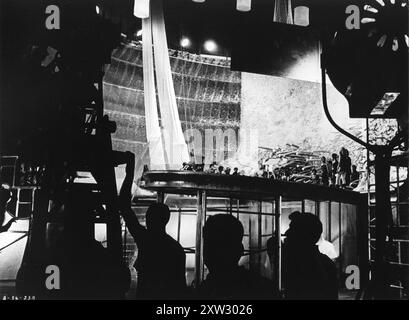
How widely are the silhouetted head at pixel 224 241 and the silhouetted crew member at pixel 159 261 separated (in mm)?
505

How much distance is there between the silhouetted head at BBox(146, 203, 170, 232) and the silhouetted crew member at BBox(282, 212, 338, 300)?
2.57ft

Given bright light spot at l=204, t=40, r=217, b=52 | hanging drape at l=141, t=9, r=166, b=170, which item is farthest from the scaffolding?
bright light spot at l=204, t=40, r=217, b=52

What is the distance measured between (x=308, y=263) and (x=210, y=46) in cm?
655

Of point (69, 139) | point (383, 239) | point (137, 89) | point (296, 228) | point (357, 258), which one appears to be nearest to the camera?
point (296, 228)

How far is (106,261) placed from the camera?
109 inches

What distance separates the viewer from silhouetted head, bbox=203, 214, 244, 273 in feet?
5.87

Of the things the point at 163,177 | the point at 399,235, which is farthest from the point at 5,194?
the point at 399,235

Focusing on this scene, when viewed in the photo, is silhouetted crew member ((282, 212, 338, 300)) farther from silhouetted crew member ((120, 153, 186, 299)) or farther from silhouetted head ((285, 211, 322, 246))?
silhouetted crew member ((120, 153, 186, 299))

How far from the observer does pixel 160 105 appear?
262 inches

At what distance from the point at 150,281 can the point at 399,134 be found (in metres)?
1.93

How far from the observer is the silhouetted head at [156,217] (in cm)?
228

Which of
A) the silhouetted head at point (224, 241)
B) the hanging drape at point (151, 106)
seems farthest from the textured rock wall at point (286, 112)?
the silhouetted head at point (224, 241)

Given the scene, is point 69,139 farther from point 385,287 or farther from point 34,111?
point 385,287
